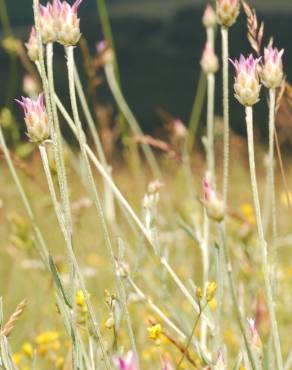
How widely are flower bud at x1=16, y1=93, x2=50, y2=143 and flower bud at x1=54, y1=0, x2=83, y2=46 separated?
0.25 feet

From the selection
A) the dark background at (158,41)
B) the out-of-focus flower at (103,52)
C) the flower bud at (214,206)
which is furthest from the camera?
the dark background at (158,41)

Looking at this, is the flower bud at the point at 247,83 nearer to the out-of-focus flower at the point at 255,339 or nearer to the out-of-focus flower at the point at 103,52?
the out-of-focus flower at the point at 255,339

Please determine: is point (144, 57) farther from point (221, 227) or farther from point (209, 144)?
point (221, 227)

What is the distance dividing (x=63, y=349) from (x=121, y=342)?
0.15 metres

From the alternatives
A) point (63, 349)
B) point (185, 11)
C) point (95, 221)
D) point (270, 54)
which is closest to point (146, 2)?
point (185, 11)

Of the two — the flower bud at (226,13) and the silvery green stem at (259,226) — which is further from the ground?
the flower bud at (226,13)

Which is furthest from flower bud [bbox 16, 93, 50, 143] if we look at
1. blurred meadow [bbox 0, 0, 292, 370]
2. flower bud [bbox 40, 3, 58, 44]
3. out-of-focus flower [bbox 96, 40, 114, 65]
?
out-of-focus flower [bbox 96, 40, 114, 65]

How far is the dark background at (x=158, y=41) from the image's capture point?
10.9 m

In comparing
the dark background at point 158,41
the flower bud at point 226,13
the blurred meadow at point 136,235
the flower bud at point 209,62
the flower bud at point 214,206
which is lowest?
the dark background at point 158,41

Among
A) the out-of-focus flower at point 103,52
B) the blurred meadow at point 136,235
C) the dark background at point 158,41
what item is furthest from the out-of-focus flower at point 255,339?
the dark background at point 158,41

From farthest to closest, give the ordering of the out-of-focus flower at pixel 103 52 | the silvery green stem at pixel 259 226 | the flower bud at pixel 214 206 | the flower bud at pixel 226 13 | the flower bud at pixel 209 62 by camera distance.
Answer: the out-of-focus flower at pixel 103 52, the flower bud at pixel 209 62, the flower bud at pixel 226 13, the silvery green stem at pixel 259 226, the flower bud at pixel 214 206

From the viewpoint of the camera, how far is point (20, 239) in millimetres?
1693

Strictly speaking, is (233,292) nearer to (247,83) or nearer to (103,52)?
(247,83)

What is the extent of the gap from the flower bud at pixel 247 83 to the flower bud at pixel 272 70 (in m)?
0.04
